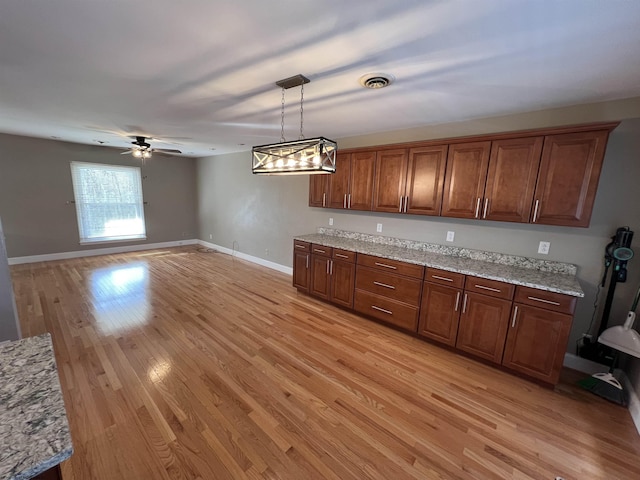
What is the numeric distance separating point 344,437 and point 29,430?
5.64ft

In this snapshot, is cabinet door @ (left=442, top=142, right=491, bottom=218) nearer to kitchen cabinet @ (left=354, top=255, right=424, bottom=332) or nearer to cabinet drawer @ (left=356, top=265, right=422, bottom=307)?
kitchen cabinet @ (left=354, top=255, right=424, bottom=332)

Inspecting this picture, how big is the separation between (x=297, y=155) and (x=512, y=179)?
215cm

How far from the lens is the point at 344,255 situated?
3.71 m

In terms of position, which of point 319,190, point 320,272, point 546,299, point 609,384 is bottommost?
point 609,384

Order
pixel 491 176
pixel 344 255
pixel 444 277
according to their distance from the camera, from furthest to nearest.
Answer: pixel 344 255 → pixel 444 277 → pixel 491 176

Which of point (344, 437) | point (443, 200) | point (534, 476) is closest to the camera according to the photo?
point (534, 476)

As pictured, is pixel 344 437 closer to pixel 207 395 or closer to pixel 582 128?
pixel 207 395

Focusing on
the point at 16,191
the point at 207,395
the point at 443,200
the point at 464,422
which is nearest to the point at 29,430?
the point at 207,395

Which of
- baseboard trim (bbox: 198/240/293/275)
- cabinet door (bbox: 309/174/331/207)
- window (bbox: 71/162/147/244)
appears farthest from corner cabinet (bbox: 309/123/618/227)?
window (bbox: 71/162/147/244)

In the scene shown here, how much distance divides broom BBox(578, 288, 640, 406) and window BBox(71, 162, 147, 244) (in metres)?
8.55

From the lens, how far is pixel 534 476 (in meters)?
1.66

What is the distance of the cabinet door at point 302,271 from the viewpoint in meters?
4.20

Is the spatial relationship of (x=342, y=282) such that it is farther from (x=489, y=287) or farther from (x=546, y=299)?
(x=546, y=299)

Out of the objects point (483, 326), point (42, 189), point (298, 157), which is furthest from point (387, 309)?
point (42, 189)
